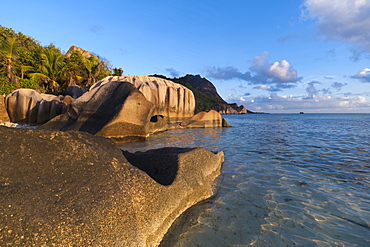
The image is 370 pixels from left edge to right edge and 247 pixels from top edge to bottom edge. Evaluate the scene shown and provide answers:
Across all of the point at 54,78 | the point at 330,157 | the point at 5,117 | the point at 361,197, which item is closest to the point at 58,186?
the point at 361,197

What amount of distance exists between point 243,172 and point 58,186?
4037mm

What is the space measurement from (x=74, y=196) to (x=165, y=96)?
1518cm

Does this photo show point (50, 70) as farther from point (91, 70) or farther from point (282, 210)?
point (282, 210)

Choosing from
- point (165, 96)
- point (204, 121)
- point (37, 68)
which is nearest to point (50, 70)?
point (37, 68)

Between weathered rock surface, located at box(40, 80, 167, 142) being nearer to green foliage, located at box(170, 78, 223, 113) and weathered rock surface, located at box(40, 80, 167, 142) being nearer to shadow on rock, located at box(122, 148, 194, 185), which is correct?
shadow on rock, located at box(122, 148, 194, 185)

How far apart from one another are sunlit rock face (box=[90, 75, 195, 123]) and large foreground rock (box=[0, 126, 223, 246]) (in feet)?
43.5

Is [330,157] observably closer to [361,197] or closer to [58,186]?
[361,197]

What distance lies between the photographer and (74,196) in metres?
2.00

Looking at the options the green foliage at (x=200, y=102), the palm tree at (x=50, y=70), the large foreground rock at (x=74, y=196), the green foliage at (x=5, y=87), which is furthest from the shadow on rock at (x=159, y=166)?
the green foliage at (x=200, y=102)

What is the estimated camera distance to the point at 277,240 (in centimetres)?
240

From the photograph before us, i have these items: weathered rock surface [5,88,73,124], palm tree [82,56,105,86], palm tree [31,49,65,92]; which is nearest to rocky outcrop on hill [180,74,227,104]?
palm tree [82,56,105,86]

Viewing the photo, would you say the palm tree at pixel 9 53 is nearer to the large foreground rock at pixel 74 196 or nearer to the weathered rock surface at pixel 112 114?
the weathered rock surface at pixel 112 114

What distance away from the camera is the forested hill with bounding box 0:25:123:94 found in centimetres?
2034

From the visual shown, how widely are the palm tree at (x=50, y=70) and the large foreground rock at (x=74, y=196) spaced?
2676 centimetres
